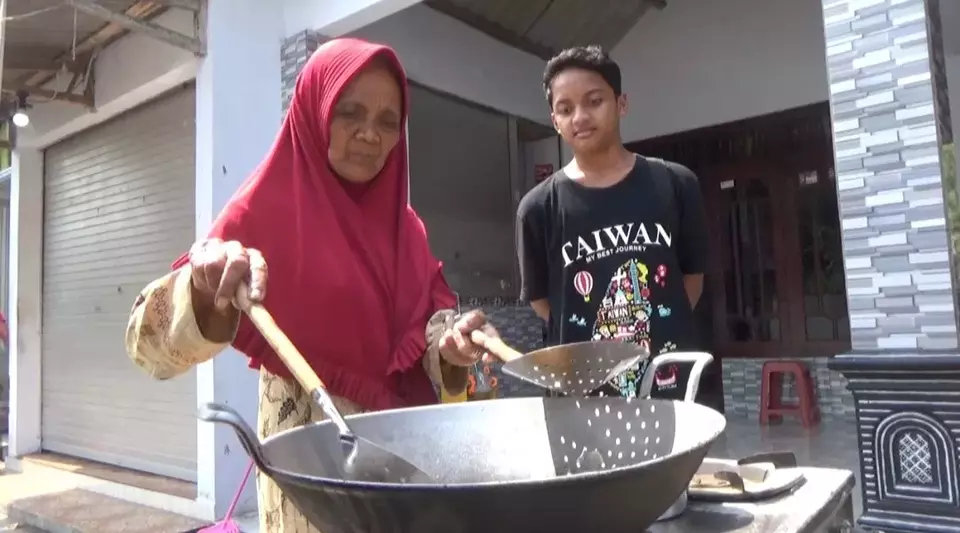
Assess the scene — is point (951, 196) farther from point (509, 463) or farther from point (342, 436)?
point (342, 436)

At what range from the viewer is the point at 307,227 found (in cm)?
87

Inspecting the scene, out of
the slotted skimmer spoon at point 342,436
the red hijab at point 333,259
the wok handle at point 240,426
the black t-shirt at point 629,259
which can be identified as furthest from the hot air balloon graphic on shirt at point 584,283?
the wok handle at point 240,426

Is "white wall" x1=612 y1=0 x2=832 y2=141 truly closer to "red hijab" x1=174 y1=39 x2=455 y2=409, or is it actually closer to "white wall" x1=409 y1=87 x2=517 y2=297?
"white wall" x1=409 y1=87 x2=517 y2=297

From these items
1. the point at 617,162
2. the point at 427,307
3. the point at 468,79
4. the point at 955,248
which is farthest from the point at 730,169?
the point at 427,307

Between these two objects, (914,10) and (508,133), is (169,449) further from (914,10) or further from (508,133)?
(914,10)

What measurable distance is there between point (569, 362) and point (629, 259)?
39 centimetres

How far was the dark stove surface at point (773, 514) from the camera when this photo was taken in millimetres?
662

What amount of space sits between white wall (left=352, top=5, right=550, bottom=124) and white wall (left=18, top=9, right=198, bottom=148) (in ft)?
2.57

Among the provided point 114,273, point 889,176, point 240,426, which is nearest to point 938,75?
point 889,176

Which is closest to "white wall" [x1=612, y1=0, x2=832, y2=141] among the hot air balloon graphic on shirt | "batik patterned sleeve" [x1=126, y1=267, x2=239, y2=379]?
the hot air balloon graphic on shirt

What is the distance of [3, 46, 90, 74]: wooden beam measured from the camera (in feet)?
11.8

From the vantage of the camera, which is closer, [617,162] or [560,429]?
[560,429]

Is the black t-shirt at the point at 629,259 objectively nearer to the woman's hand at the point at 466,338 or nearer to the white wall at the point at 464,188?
the woman's hand at the point at 466,338

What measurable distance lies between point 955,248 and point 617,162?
1125mm
